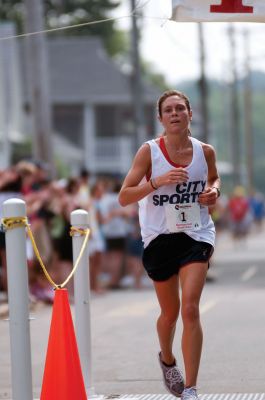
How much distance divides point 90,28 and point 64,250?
192ft

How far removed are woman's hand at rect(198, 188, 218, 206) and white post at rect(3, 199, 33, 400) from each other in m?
1.33

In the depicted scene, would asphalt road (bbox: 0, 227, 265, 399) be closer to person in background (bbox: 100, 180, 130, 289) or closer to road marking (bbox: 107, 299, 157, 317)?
road marking (bbox: 107, 299, 157, 317)

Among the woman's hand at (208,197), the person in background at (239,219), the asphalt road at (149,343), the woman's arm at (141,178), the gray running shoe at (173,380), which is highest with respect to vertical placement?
the woman's arm at (141,178)

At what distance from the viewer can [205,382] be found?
30.2 feet

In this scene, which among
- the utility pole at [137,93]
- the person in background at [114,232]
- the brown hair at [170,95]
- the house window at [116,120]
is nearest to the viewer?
the brown hair at [170,95]

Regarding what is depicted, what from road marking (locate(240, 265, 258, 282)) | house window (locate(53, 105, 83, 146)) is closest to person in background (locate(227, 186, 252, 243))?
road marking (locate(240, 265, 258, 282))

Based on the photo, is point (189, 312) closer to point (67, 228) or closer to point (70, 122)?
point (67, 228)

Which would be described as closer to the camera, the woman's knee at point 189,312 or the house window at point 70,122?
the woman's knee at point 189,312

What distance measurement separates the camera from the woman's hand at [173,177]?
761 centimetres

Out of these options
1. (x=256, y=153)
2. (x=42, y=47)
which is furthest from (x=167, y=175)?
(x=256, y=153)

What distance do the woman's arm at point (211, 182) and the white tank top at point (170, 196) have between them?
2.4 inches

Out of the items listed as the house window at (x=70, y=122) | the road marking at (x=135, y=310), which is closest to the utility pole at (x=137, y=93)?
the road marking at (x=135, y=310)

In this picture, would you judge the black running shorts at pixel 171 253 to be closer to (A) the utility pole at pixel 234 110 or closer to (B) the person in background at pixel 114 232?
(B) the person in background at pixel 114 232

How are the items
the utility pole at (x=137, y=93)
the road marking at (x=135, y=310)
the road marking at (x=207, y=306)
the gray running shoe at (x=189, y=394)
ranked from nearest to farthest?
the gray running shoe at (x=189, y=394) < the road marking at (x=207, y=306) < the road marking at (x=135, y=310) < the utility pole at (x=137, y=93)
